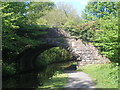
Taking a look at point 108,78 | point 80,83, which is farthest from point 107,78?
point 80,83

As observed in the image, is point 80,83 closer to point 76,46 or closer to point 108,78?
point 108,78

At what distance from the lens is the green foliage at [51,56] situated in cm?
2238

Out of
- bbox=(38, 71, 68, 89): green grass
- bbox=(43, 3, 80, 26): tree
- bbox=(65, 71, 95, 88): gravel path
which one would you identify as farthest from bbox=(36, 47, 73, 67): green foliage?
bbox=(65, 71, 95, 88): gravel path

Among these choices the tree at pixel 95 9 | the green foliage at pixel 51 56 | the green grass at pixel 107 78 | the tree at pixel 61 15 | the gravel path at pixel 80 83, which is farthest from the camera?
the tree at pixel 61 15

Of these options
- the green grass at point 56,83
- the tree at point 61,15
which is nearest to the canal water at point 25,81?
the green grass at point 56,83

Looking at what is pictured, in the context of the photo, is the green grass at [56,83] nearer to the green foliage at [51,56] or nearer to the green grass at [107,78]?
the green grass at [107,78]

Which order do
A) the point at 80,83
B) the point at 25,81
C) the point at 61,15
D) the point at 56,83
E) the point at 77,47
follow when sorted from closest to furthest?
1. the point at 80,83
2. the point at 56,83
3. the point at 25,81
4. the point at 77,47
5. the point at 61,15

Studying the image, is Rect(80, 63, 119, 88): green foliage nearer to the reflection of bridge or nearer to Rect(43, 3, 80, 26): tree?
the reflection of bridge

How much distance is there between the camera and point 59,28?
1480 cm

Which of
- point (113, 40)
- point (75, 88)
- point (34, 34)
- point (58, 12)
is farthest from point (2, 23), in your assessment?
point (58, 12)

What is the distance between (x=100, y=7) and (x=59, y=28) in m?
7.80

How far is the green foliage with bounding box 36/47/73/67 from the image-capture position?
73.4 feet

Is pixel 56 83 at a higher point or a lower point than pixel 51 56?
lower

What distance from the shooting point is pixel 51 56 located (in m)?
24.8
